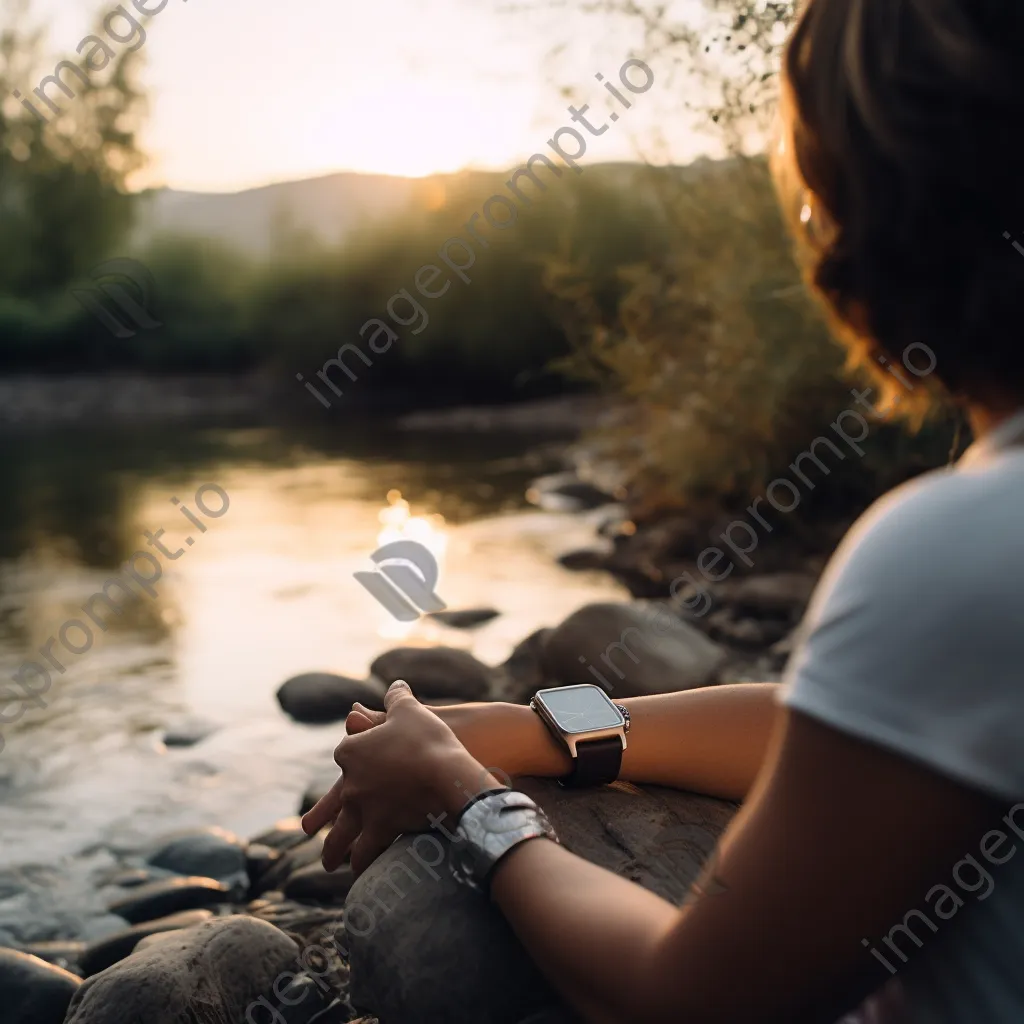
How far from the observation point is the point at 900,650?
673 mm

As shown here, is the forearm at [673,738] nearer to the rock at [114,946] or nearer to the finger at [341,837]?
the finger at [341,837]

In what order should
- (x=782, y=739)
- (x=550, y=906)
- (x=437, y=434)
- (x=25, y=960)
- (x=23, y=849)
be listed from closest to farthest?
1. (x=782, y=739)
2. (x=550, y=906)
3. (x=25, y=960)
4. (x=23, y=849)
5. (x=437, y=434)

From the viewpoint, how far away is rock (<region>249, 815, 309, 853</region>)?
301 cm

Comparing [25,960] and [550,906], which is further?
[25,960]

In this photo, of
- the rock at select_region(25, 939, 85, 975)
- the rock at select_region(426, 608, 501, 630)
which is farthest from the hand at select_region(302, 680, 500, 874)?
the rock at select_region(426, 608, 501, 630)

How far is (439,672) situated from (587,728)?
278cm

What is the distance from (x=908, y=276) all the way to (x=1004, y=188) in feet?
0.26

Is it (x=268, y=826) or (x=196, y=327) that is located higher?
(x=268, y=826)

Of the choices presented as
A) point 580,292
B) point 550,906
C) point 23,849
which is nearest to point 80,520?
point 580,292

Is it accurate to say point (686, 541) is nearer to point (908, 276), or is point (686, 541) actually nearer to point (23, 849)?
point (23, 849)

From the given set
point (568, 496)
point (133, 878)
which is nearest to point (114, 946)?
point (133, 878)

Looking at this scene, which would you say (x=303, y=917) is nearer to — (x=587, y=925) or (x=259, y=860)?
(x=259, y=860)

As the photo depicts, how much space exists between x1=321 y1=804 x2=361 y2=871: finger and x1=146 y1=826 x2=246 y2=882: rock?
1.63 metres

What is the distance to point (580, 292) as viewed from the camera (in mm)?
6461
